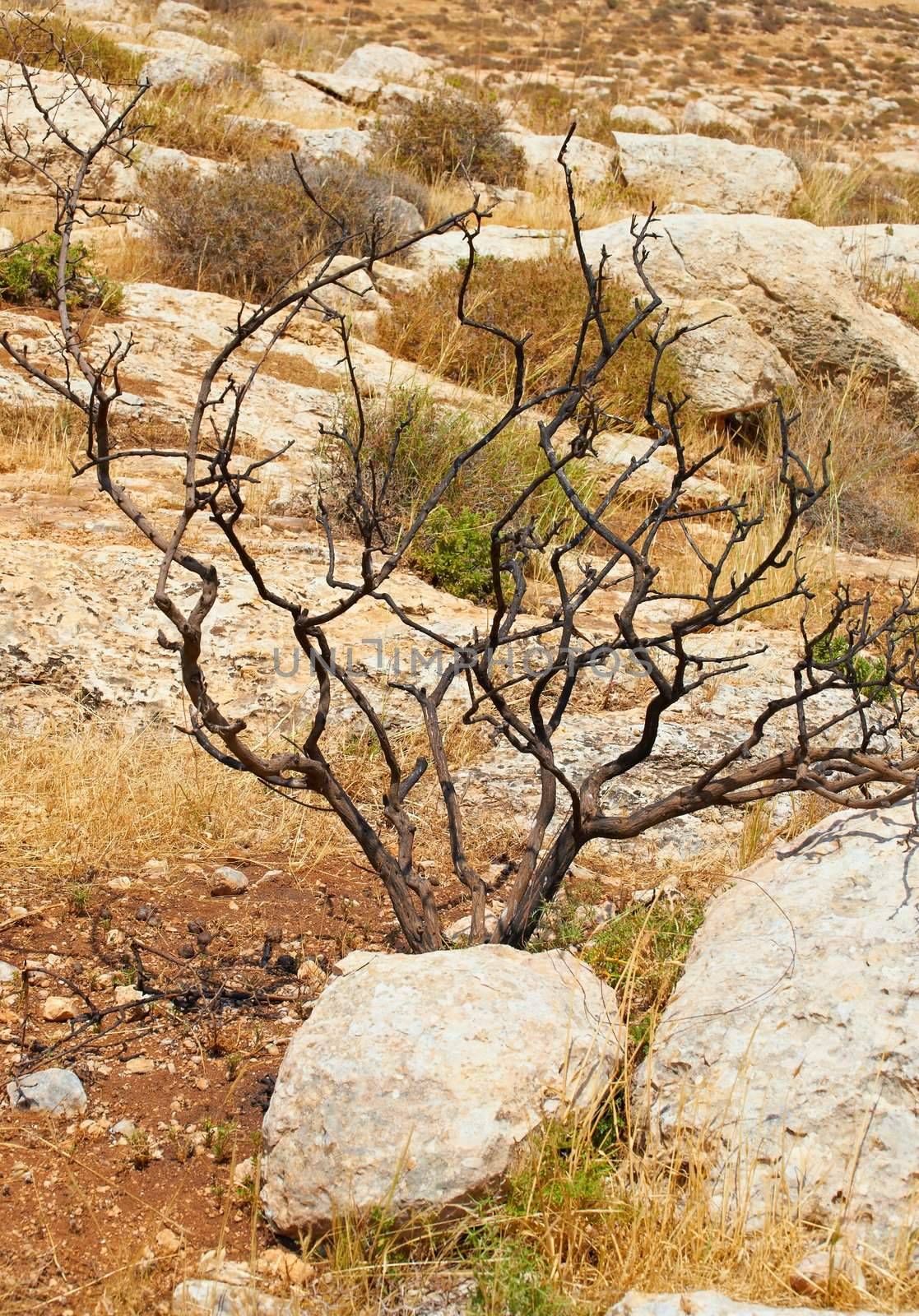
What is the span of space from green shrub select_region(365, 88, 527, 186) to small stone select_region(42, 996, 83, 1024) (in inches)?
395

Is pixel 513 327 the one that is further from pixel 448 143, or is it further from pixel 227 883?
pixel 227 883

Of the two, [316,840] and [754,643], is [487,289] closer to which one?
[754,643]

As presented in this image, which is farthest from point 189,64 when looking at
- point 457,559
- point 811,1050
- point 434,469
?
point 811,1050

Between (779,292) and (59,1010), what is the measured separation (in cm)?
760

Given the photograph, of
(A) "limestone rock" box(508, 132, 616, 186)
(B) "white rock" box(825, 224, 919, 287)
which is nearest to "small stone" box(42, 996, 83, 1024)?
(B) "white rock" box(825, 224, 919, 287)

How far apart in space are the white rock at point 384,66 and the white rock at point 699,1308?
16.2 metres

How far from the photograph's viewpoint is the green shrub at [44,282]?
663 centimetres

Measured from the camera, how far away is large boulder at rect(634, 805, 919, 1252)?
1.98 metres

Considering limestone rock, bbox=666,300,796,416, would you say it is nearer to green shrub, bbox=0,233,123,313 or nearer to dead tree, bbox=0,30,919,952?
green shrub, bbox=0,233,123,313

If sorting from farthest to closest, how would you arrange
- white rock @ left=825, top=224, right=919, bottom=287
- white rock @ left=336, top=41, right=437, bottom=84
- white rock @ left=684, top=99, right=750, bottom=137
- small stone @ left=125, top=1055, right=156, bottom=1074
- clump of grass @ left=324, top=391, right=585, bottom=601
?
1. white rock @ left=684, top=99, right=750, bottom=137
2. white rock @ left=336, top=41, right=437, bottom=84
3. white rock @ left=825, top=224, right=919, bottom=287
4. clump of grass @ left=324, top=391, right=585, bottom=601
5. small stone @ left=125, top=1055, right=156, bottom=1074

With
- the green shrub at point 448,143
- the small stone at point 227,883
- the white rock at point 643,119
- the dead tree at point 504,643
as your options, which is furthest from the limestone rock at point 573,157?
the small stone at point 227,883

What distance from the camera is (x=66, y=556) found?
4.31m

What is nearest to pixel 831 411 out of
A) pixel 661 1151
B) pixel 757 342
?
pixel 757 342

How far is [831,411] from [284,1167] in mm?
7068
